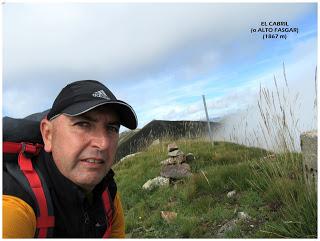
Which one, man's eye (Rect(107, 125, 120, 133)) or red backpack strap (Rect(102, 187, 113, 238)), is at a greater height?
man's eye (Rect(107, 125, 120, 133))

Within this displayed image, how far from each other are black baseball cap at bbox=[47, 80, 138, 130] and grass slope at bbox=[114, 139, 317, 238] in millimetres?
2058

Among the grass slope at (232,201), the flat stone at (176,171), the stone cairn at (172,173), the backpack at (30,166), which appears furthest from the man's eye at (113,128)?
the flat stone at (176,171)

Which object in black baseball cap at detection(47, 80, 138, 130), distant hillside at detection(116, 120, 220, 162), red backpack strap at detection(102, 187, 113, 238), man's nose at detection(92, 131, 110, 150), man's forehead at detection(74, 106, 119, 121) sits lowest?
distant hillside at detection(116, 120, 220, 162)

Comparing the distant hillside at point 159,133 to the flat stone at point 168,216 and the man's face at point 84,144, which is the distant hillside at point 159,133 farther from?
the man's face at point 84,144

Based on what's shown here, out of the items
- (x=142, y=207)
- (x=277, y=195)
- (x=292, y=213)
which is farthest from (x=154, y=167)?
(x=292, y=213)

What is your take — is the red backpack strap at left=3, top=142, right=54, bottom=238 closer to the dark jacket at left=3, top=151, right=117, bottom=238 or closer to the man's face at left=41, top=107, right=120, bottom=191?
the dark jacket at left=3, top=151, right=117, bottom=238

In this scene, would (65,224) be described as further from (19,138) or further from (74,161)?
(19,138)

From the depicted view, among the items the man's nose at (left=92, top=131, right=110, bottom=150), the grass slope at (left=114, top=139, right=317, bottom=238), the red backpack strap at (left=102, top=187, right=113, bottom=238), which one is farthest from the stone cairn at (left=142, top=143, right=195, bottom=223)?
the man's nose at (left=92, top=131, right=110, bottom=150)

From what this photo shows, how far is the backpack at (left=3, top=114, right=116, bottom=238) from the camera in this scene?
5.87 ft

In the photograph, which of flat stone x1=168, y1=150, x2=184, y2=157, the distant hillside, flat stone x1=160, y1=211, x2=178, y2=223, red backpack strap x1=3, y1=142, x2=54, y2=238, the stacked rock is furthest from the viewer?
the distant hillside

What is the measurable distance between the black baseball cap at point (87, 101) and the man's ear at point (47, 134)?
0.13 feet

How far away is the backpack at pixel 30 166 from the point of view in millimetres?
1790

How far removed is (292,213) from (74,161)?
7.73 ft

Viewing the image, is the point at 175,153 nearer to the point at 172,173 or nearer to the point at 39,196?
the point at 172,173
